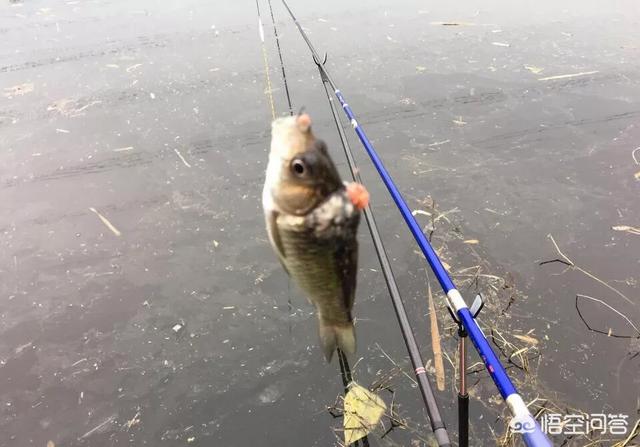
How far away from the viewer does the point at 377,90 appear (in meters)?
6.49

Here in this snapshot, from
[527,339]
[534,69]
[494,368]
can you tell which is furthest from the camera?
[534,69]

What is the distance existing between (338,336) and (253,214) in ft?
10.7

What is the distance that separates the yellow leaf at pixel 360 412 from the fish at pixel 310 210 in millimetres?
1970

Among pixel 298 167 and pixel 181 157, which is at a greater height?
pixel 298 167

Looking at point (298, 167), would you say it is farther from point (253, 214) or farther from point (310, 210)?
point (253, 214)

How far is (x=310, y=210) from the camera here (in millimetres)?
1126

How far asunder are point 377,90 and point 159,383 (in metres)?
4.89

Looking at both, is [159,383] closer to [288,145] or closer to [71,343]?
[71,343]

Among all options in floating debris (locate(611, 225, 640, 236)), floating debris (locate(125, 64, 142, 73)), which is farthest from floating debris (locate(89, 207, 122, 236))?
floating debris (locate(611, 225, 640, 236))

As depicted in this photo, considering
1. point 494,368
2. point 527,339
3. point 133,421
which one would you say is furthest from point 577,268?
point 133,421

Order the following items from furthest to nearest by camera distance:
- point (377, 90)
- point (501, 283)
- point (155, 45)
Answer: point (155, 45) < point (377, 90) < point (501, 283)

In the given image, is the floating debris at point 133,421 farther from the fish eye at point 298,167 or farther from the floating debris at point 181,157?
the floating debris at point 181,157

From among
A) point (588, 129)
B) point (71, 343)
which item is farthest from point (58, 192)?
point (588, 129)

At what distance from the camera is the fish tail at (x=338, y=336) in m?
1.33
